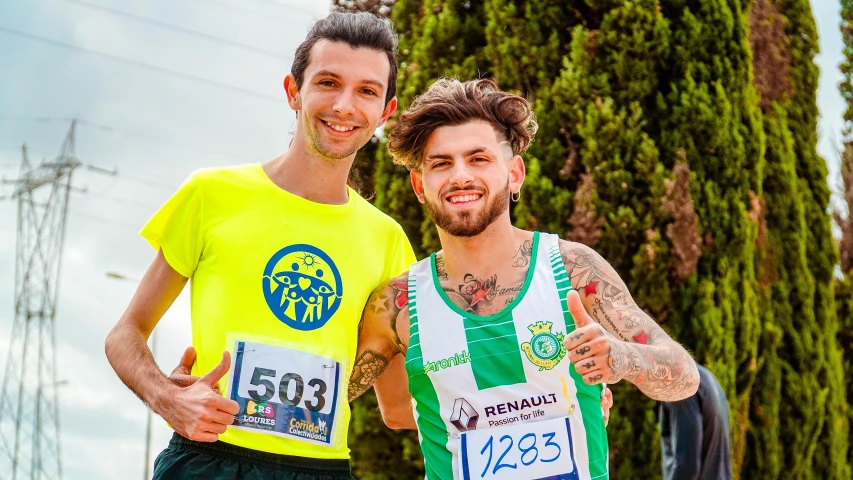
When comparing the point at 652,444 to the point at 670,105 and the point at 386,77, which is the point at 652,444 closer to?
the point at 670,105

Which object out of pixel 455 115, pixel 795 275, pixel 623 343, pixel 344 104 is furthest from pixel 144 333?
pixel 795 275

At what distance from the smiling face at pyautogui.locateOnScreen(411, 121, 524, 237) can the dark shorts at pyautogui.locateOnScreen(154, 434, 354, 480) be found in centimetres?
101

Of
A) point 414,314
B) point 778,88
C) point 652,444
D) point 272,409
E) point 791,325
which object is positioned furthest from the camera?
point 778,88

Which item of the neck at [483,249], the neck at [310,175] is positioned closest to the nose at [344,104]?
the neck at [310,175]

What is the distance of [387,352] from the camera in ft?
11.4

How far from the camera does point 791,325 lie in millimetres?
7809

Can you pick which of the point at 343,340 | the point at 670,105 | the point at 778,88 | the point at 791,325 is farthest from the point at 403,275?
the point at 778,88

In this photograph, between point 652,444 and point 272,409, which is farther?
point 652,444

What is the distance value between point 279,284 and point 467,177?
0.80 metres

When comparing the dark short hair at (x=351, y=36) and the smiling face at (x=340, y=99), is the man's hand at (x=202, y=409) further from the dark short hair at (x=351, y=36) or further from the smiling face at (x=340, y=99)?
the dark short hair at (x=351, y=36)

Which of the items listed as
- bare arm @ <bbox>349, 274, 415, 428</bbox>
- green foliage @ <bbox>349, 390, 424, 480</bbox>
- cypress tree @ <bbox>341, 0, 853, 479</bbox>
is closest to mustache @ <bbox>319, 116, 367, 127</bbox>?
bare arm @ <bbox>349, 274, 415, 428</bbox>

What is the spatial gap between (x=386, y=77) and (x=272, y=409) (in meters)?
1.31

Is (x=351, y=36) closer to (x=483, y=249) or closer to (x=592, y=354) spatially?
(x=483, y=249)

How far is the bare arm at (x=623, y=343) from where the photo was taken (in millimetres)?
2642
